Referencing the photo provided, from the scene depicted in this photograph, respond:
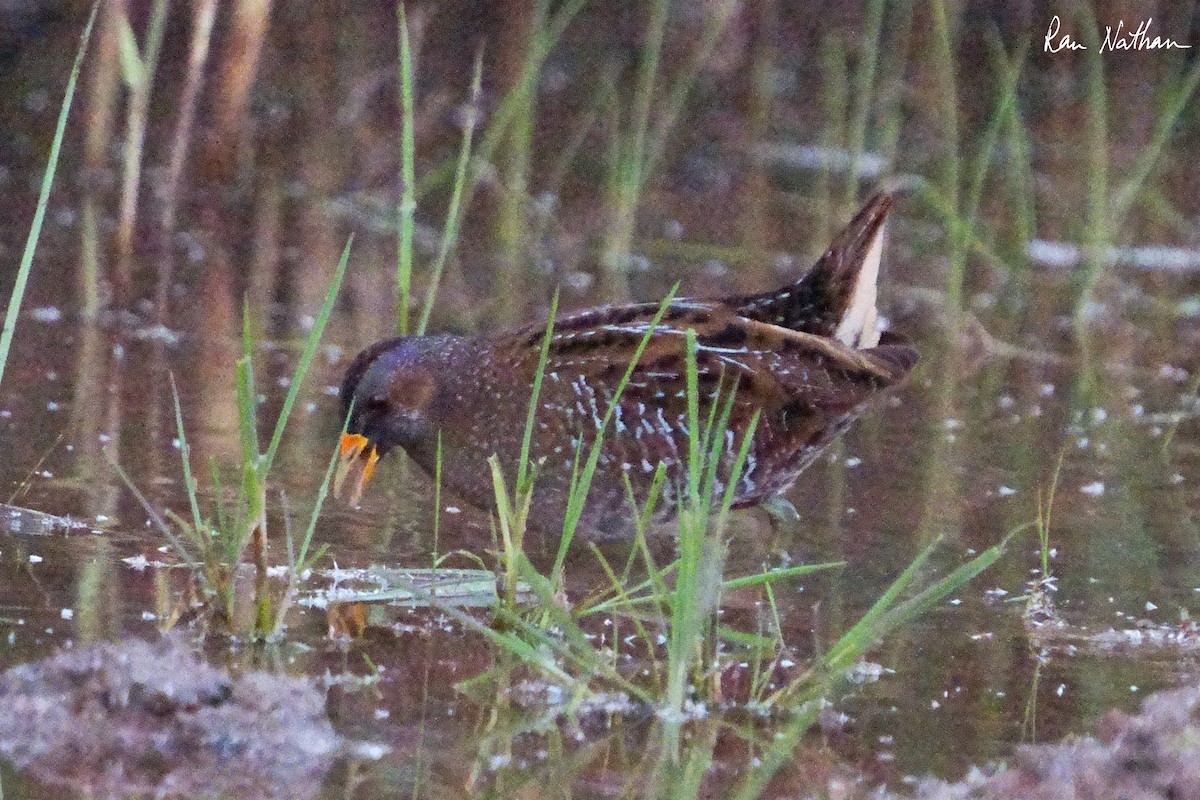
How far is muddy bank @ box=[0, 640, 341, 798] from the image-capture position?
2.95 metres

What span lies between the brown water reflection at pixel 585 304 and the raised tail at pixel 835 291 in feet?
1.52

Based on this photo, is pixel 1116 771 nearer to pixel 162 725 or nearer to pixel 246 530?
pixel 162 725

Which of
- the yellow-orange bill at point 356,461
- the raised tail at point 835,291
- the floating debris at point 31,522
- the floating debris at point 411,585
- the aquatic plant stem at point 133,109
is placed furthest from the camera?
the aquatic plant stem at point 133,109

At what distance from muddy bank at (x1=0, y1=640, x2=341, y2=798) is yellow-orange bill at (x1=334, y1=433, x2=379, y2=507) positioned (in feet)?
4.95

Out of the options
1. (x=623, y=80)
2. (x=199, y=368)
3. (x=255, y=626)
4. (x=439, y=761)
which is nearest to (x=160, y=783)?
(x=439, y=761)

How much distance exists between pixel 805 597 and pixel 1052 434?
200 cm

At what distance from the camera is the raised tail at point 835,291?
5.23 m

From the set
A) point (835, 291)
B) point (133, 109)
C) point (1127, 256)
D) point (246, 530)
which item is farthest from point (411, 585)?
point (1127, 256)

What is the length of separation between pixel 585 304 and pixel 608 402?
2656 mm

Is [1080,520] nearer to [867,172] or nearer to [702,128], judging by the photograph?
[867,172]

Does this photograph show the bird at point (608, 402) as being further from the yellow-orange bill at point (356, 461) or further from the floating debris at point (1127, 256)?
the floating debris at point (1127, 256)

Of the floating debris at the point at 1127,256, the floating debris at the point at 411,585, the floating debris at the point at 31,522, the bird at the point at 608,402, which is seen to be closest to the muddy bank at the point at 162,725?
the floating debris at the point at 411,585

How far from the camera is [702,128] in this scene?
10.4 m

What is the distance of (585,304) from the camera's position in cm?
736
